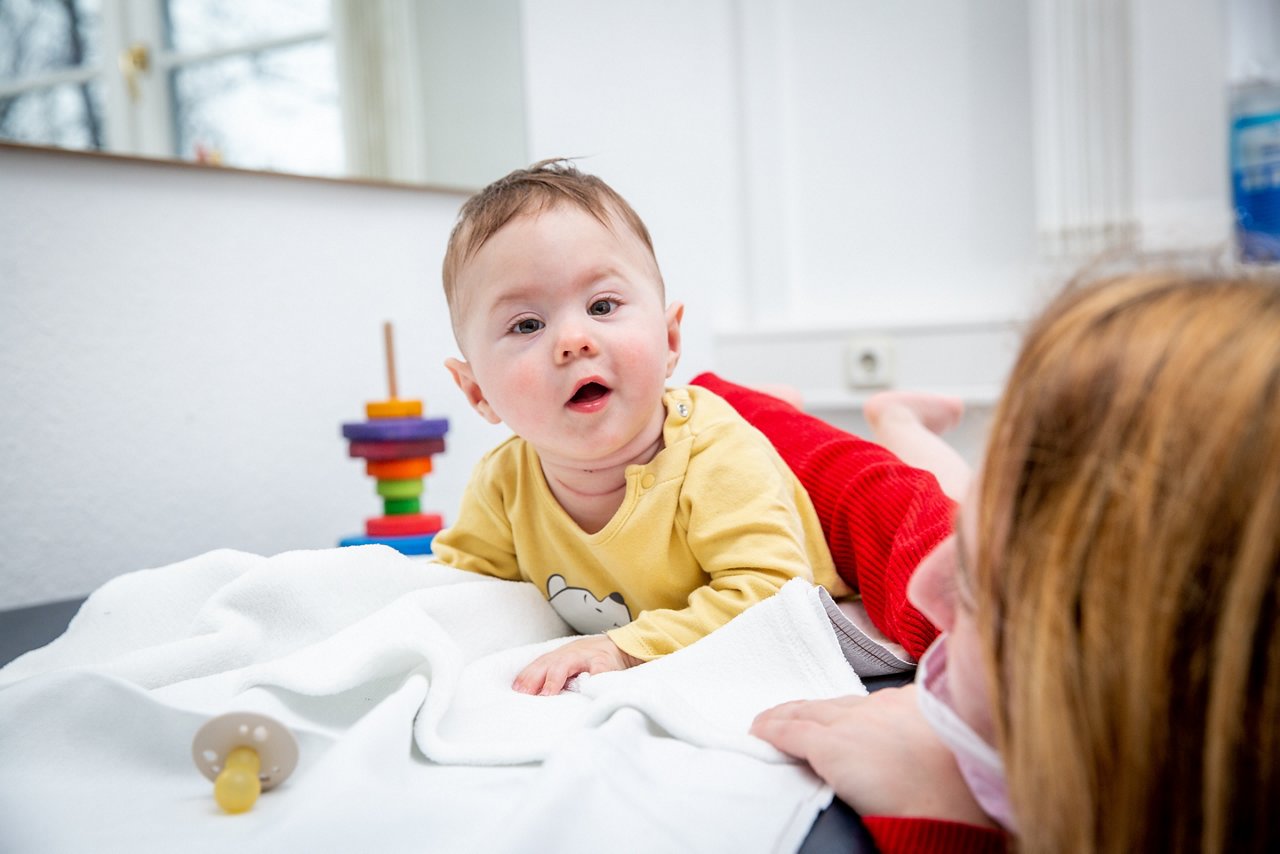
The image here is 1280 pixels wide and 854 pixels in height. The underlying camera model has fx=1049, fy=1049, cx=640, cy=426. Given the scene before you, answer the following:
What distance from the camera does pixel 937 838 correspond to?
0.48m

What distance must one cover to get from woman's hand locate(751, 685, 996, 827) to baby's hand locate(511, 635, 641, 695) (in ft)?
0.58

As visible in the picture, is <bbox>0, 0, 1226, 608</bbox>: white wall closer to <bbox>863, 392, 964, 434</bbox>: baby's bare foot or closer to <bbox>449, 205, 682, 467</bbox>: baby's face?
<bbox>863, 392, 964, 434</bbox>: baby's bare foot

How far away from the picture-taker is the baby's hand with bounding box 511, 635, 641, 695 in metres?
0.73

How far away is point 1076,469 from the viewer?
0.38 m

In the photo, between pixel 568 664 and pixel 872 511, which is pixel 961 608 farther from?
pixel 872 511

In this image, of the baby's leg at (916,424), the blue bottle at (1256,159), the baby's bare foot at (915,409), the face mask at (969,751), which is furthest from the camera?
the blue bottle at (1256,159)

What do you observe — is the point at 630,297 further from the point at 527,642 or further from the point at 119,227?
the point at 119,227

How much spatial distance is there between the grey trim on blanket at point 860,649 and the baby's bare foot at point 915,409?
61 cm

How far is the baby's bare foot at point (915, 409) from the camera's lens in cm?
133

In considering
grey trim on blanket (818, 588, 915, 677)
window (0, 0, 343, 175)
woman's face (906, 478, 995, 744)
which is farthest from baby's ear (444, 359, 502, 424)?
window (0, 0, 343, 175)

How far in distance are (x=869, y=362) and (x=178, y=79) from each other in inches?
47.8

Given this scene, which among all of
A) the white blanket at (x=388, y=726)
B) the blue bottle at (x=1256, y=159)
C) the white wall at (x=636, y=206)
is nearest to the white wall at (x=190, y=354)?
the white wall at (x=636, y=206)

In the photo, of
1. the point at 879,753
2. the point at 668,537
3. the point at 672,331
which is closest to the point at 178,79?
the point at 672,331

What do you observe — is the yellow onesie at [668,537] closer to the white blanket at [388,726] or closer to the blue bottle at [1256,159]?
the white blanket at [388,726]
